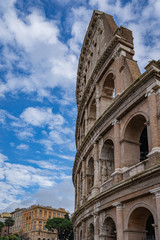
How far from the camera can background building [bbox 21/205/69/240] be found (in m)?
87.1

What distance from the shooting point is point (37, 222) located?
290 ft

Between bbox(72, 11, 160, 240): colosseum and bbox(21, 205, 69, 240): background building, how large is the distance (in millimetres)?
70666

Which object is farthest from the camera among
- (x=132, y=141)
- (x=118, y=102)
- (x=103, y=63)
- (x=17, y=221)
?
(x=17, y=221)

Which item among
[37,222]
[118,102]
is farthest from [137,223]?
[37,222]

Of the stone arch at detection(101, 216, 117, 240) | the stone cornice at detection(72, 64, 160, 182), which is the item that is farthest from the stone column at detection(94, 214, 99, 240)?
the stone cornice at detection(72, 64, 160, 182)

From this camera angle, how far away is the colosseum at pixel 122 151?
1228cm

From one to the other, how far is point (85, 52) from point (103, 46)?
8.44 m

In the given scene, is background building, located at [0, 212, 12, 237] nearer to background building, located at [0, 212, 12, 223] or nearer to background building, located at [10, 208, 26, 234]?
background building, located at [0, 212, 12, 223]

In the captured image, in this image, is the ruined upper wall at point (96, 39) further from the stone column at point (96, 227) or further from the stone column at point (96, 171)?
the stone column at point (96, 227)

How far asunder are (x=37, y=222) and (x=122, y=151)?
82234 millimetres

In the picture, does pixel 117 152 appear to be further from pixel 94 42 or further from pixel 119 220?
pixel 94 42

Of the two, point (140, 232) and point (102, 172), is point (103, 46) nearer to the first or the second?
point (102, 172)

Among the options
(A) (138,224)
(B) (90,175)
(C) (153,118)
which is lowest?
(A) (138,224)

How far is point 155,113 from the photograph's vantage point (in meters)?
12.6
